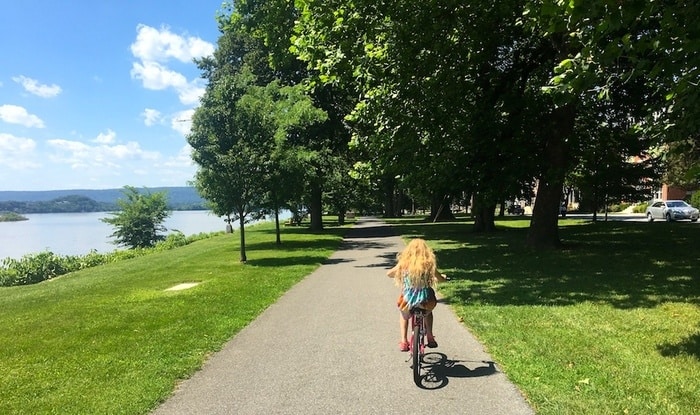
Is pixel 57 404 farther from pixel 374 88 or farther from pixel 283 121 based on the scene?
pixel 283 121

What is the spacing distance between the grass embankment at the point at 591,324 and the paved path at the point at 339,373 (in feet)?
1.10

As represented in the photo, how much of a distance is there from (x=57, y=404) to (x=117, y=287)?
8.95 metres

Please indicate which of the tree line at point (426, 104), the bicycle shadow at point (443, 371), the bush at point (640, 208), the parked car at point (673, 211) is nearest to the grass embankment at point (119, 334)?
the bicycle shadow at point (443, 371)

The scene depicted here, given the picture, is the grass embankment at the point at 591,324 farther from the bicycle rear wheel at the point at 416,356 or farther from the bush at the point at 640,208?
the bush at the point at 640,208

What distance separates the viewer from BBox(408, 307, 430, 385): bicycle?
5.16 metres

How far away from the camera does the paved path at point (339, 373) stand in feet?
15.4

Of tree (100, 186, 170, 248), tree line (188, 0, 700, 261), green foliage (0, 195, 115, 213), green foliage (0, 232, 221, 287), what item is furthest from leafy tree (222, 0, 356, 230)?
green foliage (0, 195, 115, 213)

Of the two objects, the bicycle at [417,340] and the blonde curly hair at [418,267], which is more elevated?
the blonde curly hair at [418,267]

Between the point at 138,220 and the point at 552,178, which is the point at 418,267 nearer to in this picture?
the point at 552,178

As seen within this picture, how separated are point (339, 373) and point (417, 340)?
91 cm

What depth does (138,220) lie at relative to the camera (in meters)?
39.9

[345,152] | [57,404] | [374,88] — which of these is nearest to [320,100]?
[345,152]

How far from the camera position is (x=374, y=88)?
14.4 m

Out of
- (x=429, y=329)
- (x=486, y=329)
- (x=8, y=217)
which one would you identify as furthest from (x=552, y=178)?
(x=8, y=217)
